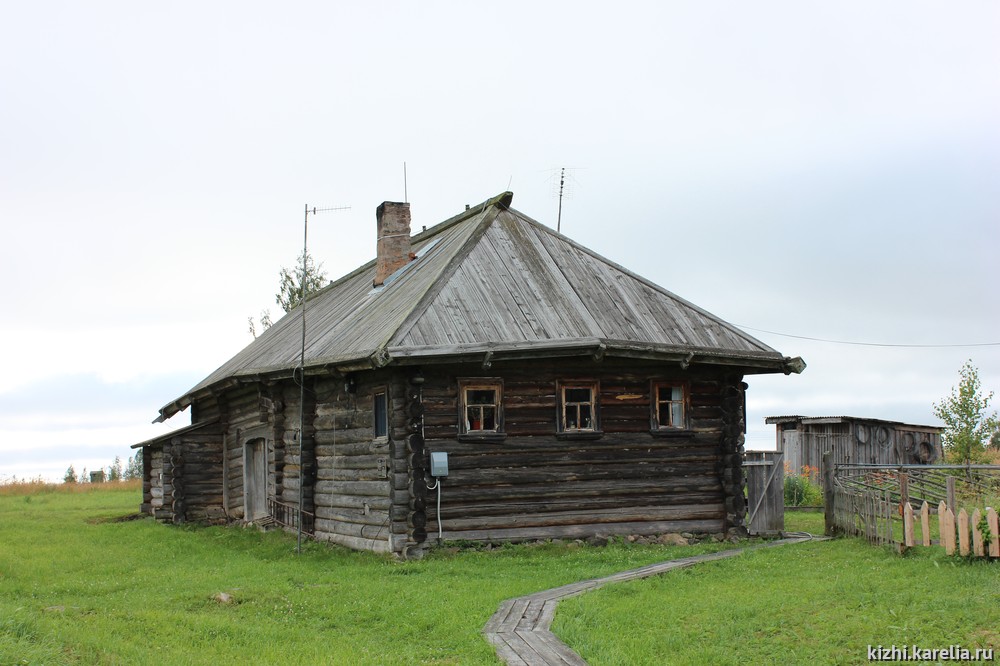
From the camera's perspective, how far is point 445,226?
23.0m

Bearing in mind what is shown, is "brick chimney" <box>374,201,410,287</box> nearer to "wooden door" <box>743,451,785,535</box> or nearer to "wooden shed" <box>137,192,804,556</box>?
"wooden shed" <box>137,192,804,556</box>

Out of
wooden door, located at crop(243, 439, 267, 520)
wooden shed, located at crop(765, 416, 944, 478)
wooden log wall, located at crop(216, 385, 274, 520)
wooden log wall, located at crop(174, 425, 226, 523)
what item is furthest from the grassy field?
wooden shed, located at crop(765, 416, 944, 478)

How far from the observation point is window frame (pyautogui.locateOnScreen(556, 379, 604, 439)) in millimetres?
16406

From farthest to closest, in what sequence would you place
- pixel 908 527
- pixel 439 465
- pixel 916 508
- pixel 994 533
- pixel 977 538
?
pixel 916 508
pixel 439 465
pixel 908 527
pixel 977 538
pixel 994 533

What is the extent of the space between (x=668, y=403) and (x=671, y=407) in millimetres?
88

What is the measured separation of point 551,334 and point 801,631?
775cm

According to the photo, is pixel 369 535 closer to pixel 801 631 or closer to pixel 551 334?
pixel 551 334

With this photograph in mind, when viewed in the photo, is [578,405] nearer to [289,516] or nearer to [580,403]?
[580,403]

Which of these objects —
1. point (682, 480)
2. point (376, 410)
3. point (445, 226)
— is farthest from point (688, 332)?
point (445, 226)

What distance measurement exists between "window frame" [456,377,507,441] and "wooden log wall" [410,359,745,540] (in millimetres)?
87

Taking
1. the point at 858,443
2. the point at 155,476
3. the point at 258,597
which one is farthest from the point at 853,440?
the point at 258,597

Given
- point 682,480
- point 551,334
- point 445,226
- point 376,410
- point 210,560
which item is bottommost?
point 210,560

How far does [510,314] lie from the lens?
16.5m

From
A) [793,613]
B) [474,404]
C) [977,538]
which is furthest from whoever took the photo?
[474,404]
